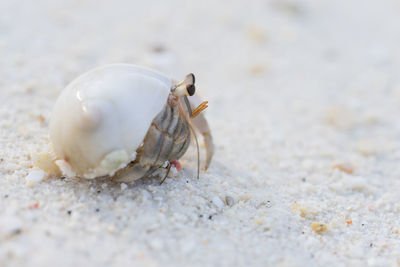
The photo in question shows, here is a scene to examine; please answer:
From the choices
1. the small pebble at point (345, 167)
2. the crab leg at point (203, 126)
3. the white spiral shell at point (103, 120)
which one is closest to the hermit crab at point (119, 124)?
the white spiral shell at point (103, 120)

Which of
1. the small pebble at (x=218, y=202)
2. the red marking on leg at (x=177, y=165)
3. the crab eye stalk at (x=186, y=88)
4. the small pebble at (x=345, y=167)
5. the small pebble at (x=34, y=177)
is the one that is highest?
the crab eye stalk at (x=186, y=88)

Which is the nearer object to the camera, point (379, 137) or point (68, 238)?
point (68, 238)

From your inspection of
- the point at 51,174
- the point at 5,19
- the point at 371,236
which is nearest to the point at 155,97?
the point at 51,174

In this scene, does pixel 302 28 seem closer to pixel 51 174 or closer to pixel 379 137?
pixel 379 137

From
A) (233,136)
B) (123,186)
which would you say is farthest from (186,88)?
(233,136)

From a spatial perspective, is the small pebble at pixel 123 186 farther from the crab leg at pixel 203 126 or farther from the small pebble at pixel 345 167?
the small pebble at pixel 345 167

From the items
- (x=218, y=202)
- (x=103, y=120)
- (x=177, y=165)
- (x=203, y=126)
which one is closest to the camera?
(x=103, y=120)

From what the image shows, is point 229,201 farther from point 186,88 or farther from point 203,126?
point 186,88

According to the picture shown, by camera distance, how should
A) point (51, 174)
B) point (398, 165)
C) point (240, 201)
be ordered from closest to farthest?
point (51, 174) → point (240, 201) → point (398, 165)
